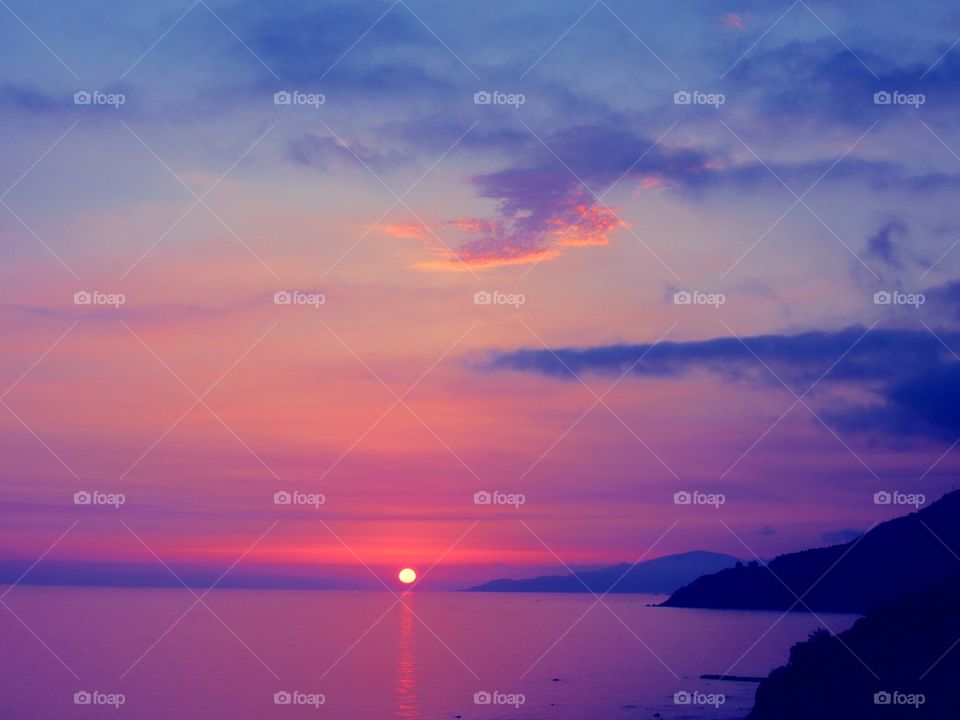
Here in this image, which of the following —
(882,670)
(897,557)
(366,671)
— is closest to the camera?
(882,670)

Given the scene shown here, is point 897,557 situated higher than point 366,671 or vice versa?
point 897,557

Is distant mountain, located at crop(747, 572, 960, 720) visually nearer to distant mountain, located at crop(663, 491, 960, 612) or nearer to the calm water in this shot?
the calm water

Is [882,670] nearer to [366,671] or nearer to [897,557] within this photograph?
[366,671]

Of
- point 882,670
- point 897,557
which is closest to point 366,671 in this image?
point 897,557

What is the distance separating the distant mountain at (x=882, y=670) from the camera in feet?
120

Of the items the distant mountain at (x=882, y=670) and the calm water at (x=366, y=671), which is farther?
the calm water at (x=366, y=671)

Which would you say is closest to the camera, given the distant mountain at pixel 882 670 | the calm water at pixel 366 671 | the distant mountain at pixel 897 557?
the distant mountain at pixel 882 670

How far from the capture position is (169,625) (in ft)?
637

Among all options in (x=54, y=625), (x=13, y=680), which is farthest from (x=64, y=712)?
(x=54, y=625)

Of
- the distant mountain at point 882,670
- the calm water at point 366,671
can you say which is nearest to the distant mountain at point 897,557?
the calm water at point 366,671

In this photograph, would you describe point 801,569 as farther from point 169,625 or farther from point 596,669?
point 169,625

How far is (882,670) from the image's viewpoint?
4119cm

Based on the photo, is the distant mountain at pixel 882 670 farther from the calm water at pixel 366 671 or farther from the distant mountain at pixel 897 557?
the distant mountain at pixel 897 557

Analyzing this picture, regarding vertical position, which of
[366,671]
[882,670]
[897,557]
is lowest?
[882,670]
